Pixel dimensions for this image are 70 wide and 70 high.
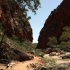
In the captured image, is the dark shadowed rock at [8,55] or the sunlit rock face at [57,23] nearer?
the dark shadowed rock at [8,55]

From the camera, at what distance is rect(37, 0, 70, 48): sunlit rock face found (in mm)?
74875

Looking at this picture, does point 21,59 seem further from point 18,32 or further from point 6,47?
point 18,32

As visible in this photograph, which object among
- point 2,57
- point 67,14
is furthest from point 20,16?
point 67,14

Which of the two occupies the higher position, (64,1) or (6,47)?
(64,1)

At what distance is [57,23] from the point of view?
7669 centimetres

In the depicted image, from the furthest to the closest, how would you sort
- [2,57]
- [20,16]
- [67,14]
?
[67,14], [20,16], [2,57]

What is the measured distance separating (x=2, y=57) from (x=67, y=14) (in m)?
60.2

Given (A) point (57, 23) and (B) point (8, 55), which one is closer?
(B) point (8, 55)

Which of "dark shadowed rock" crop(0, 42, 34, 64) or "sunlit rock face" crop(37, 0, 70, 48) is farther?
"sunlit rock face" crop(37, 0, 70, 48)

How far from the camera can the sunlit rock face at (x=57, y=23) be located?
→ 7488 cm

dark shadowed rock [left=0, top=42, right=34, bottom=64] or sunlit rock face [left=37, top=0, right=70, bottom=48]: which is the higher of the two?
sunlit rock face [left=37, top=0, right=70, bottom=48]

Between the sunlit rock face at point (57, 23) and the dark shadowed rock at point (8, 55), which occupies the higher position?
the sunlit rock face at point (57, 23)

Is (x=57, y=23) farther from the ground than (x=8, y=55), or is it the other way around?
(x=57, y=23)

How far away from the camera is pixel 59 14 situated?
257 ft
